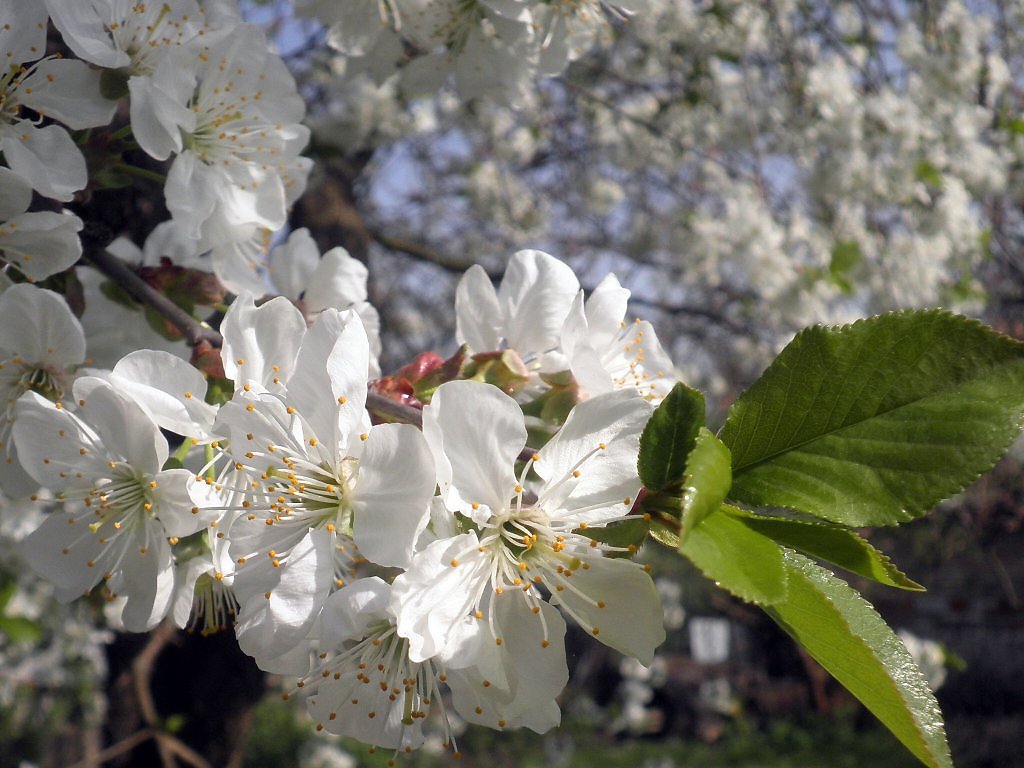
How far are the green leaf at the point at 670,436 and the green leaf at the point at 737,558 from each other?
5 cm

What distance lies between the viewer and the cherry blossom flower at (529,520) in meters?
0.72

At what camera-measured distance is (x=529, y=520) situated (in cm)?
78

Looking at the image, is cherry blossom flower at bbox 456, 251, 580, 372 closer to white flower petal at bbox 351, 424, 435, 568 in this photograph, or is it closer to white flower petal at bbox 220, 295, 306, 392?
white flower petal at bbox 220, 295, 306, 392

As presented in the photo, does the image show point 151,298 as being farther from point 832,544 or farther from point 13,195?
point 832,544

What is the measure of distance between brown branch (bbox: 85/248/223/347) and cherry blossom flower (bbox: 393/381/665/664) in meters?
0.38

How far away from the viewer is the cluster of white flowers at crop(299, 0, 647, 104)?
Result: 57.6 inches

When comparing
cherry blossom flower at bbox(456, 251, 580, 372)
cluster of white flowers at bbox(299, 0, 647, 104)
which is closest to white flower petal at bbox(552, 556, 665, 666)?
cherry blossom flower at bbox(456, 251, 580, 372)

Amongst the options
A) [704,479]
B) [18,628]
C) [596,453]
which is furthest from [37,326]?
[18,628]

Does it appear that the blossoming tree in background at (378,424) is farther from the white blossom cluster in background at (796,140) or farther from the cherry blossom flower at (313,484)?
the white blossom cluster in background at (796,140)

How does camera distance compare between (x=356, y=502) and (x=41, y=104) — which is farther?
(x=41, y=104)

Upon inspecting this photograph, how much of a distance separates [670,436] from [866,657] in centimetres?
21

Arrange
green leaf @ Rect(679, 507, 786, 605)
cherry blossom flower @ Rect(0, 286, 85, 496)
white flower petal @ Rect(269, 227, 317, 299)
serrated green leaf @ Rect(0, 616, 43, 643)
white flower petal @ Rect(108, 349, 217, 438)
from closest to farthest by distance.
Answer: green leaf @ Rect(679, 507, 786, 605) → white flower petal @ Rect(108, 349, 217, 438) → cherry blossom flower @ Rect(0, 286, 85, 496) → white flower petal @ Rect(269, 227, 317, 299) → serrated green leaf @ Rect(0, 616, 43, 643)

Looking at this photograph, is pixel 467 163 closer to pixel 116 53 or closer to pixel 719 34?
pixel 719 34

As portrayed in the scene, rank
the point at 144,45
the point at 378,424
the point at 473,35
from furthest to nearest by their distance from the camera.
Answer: the point at 473,35 < the point at 144,45 < the point at 378,424
